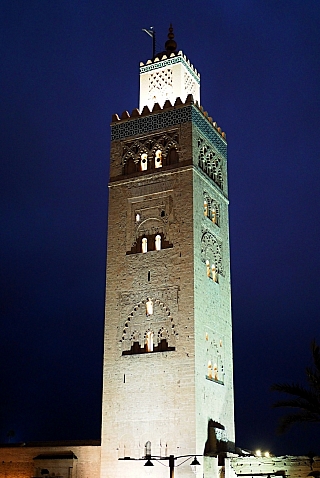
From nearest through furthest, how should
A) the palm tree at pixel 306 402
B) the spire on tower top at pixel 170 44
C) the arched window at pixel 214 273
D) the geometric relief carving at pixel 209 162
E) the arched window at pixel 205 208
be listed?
the palm tree at pixel 306 402 → the arched window at pixel 214 273 → the arched window at pixel 205 208 → the geometric relief carving at pixel 209 162 → the spire on tower top at pixel 170 44

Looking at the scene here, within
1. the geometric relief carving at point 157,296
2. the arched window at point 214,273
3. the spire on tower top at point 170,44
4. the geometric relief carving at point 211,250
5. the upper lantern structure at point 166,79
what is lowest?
the geometric relief carving at point 157,296

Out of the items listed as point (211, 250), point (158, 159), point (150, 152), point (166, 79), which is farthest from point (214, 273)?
point (166, 79)

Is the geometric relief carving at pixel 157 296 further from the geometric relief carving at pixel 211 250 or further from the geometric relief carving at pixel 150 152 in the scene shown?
the geometric relief carving at pixel 150 152

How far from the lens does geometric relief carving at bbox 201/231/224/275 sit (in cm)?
2336

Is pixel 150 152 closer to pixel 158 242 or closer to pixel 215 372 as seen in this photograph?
pixel 158 242

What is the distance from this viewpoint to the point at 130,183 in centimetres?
2438

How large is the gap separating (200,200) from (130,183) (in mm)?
2615

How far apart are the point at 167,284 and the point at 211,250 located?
2.38 meters

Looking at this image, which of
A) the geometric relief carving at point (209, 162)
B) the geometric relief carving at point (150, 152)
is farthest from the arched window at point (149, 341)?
the geometric relief carving at point (209, 162)

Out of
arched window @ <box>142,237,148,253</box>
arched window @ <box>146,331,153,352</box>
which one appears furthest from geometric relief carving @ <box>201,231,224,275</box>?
arched window @ <box>146,331,153,352</box>

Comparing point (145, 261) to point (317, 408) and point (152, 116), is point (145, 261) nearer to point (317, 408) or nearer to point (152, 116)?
point (152, 116)

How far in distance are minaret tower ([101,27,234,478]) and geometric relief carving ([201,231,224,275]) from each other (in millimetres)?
47

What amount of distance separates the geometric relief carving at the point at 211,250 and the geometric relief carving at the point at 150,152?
290 centimetres

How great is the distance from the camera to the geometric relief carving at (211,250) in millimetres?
23359
